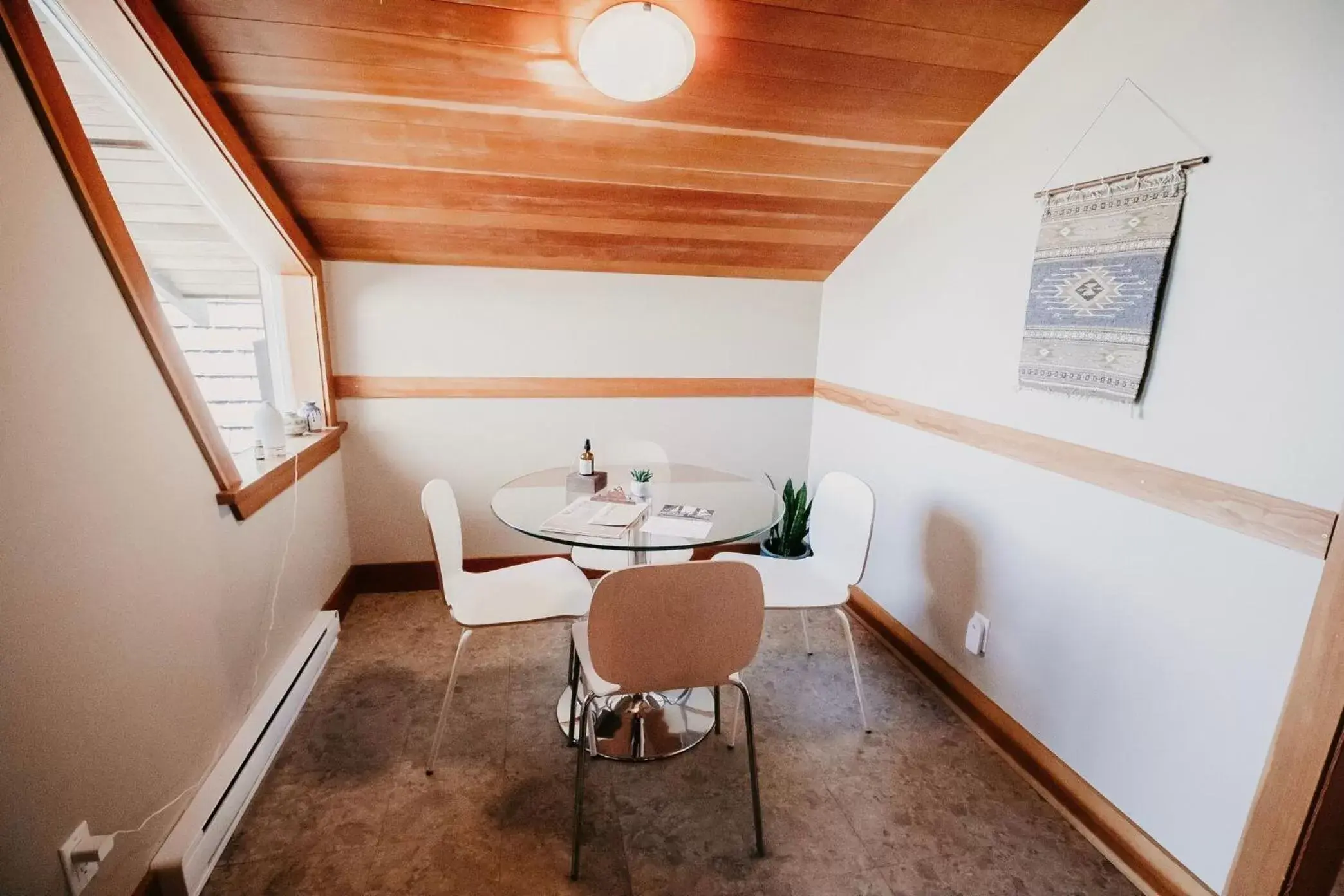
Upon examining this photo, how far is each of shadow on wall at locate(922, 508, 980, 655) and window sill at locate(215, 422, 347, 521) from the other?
7.80 ft

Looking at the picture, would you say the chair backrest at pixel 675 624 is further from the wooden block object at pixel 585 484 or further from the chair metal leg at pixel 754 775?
the wooden block object at pixel 585 484

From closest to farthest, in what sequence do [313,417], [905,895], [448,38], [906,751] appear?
[905,895] < [448,38] < [906,751] < [313,417]

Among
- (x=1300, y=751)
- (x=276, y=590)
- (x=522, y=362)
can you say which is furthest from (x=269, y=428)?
(x=1300, y=751)

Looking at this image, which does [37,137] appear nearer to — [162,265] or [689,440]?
[162,265]

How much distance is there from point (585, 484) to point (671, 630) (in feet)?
2.99

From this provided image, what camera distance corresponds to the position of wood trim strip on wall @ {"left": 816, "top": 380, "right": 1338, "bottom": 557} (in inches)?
46.9

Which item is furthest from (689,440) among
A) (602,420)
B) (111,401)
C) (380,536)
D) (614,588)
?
(111,401)

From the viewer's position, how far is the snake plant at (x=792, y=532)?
294cm

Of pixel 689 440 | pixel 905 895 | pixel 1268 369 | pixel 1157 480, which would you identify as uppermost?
pixel 1268 369

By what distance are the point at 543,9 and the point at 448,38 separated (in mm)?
276

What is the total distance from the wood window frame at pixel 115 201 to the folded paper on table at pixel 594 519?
93 centimetres

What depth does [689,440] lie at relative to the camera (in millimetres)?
3199

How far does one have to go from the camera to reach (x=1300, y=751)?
1200 mm

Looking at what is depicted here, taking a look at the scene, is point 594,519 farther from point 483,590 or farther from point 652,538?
point 483,590
